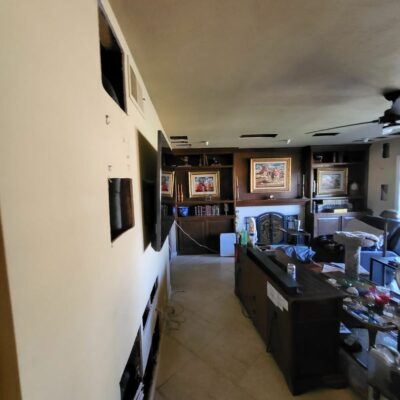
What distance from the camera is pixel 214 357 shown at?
2215 mm

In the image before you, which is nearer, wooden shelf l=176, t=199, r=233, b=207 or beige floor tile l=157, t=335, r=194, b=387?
beige floor tile l=157, t=335, r=194, b=387

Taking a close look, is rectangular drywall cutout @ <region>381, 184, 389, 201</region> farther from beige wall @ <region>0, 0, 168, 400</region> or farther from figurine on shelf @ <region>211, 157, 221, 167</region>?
beige wall @ <region>0, 0, 168, 400</region>

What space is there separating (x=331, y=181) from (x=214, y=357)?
16.7 feet

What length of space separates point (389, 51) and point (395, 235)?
3.73m

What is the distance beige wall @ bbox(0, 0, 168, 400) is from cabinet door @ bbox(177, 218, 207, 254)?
4.41m

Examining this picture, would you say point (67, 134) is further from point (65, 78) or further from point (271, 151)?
point (271, 151)

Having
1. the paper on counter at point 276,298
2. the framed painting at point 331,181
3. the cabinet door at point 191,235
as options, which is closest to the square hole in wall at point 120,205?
the paper on counter at point 276,298

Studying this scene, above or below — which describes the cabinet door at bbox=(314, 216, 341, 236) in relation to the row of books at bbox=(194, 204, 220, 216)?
below

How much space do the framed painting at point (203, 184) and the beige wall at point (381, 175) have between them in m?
3.77

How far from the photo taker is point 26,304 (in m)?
0.45

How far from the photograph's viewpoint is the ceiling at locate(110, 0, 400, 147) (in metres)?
1.04

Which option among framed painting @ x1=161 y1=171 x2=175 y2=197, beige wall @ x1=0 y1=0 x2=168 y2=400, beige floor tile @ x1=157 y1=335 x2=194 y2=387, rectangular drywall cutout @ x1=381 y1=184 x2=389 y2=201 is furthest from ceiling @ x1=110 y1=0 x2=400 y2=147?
rectangular drywall cutout @ x1=381 y1=184 x2=389 y2=201

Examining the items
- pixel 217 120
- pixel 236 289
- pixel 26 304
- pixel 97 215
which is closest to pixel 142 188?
pixel 97 215

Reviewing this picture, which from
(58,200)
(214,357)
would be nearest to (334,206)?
(214,357)
